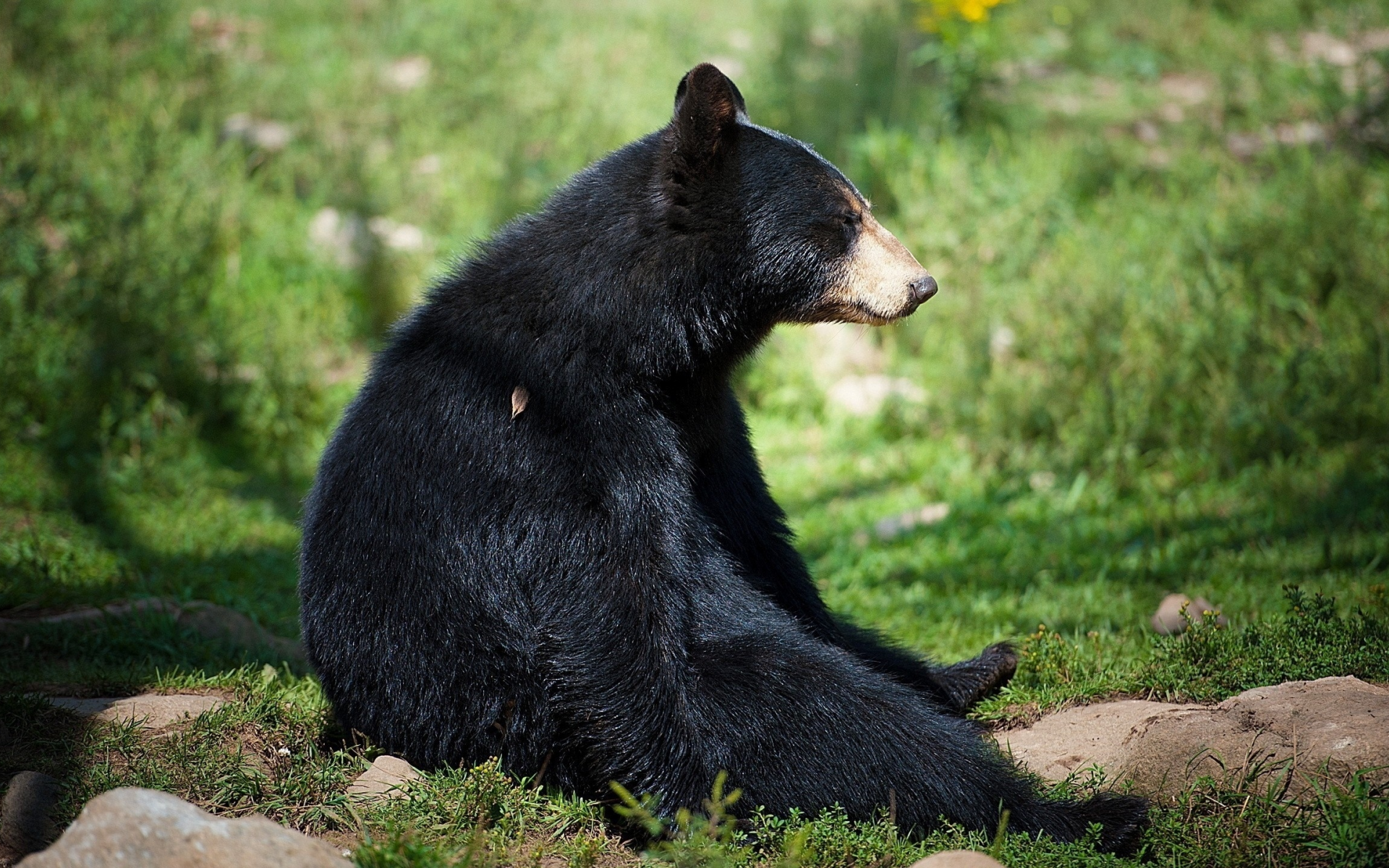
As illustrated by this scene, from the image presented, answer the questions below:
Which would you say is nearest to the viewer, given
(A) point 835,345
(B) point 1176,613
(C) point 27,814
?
(C) point 27,814

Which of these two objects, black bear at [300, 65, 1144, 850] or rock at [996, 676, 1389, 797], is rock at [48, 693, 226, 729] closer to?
black bear at [300, 65, 1144, 850]

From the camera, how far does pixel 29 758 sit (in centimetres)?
352

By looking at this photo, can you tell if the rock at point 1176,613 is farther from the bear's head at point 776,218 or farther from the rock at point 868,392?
the rock at point 868,392

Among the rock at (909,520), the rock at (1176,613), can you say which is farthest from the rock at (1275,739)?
the rock at (909,520)

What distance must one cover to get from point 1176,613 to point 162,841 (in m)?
3.97

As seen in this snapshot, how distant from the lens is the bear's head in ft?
11.7

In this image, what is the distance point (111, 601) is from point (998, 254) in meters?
6.33

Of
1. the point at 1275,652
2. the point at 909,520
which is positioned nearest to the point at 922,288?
the point at 1275,652

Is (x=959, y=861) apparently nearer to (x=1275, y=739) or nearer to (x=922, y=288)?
(x=1275, y=739)

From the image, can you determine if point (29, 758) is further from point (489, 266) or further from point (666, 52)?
point (666, 52)

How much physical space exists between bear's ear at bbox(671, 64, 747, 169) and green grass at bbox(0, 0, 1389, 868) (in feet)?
6.55

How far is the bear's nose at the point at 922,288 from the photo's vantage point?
12.4ft

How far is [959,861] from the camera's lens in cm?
275

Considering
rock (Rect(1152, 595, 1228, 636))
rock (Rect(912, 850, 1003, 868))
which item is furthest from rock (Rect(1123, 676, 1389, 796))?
rock (Rect(1152, 595, 1228, 636))
